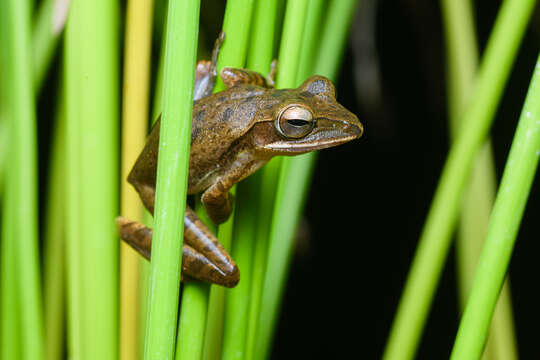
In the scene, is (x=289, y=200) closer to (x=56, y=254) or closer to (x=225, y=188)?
(x=225, y=188)

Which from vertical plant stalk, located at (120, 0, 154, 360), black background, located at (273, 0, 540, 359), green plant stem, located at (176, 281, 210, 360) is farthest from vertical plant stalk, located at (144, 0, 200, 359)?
black background, located at (273, 0, 540, 359)

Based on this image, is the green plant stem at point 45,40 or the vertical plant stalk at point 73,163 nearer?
the vertical plant stalk at point 73,163

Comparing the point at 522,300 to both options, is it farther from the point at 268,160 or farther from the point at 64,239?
the point at 64,239

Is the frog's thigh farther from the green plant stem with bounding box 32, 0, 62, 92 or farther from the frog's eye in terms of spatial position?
the green plant stem with bounding box 32, 0, 62, 92

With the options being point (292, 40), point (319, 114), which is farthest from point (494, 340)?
point (292, 40)

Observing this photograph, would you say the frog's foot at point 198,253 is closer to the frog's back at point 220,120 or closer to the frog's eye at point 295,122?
the frog's back at point 220,120

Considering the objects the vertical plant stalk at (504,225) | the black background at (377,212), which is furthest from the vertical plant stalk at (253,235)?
the black background at (377,212)

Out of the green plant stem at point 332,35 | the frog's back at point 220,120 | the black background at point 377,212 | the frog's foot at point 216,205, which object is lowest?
the black background at point 377,212
